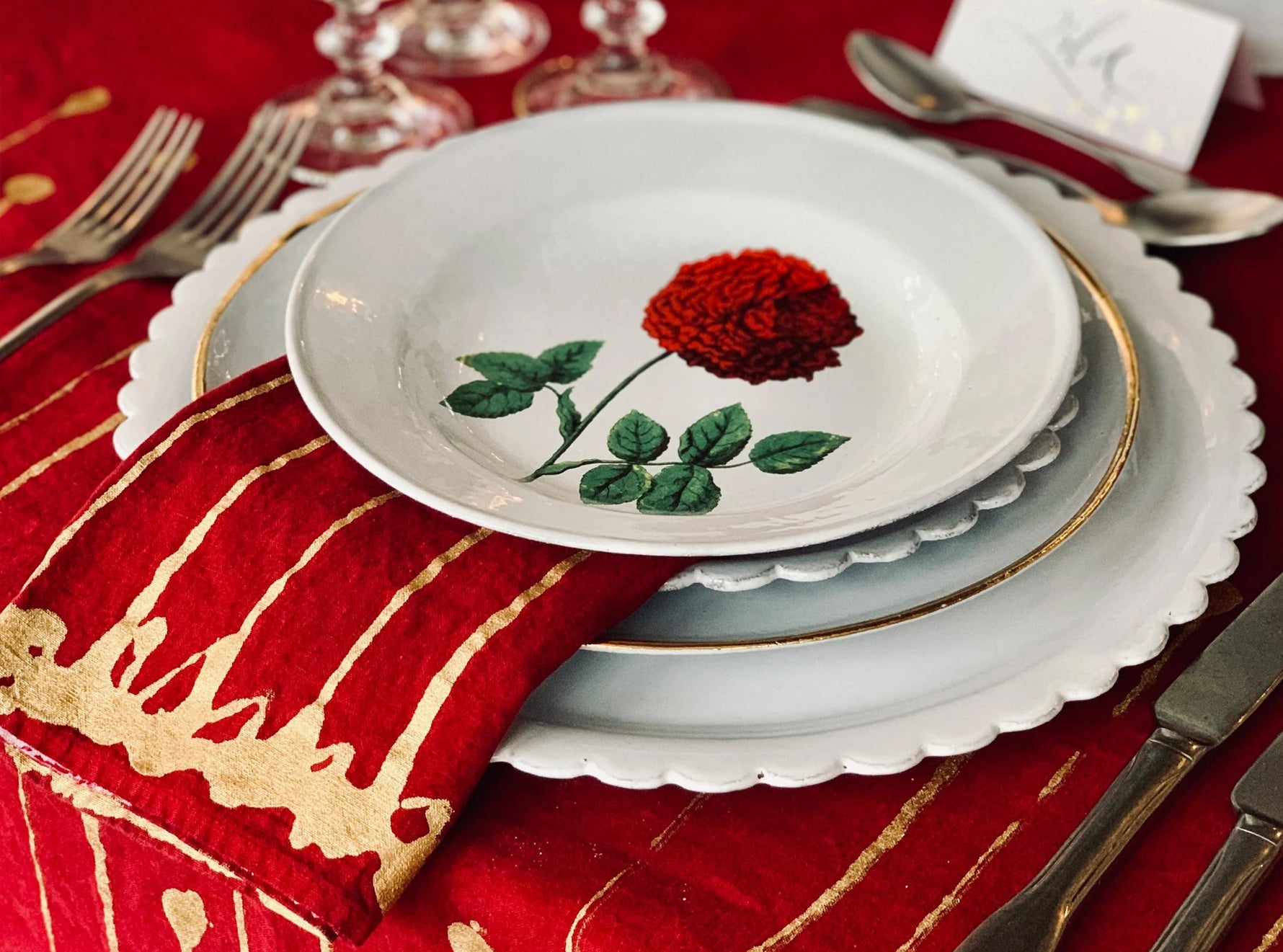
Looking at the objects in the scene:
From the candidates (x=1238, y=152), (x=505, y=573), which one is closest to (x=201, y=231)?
(x=505, y=573)

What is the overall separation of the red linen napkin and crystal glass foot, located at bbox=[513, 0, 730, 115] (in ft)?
1.31

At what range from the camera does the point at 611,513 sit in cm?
41

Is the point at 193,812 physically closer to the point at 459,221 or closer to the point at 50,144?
the point at 459,221

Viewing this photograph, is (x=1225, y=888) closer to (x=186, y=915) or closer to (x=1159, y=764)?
(x=1159, y=764)

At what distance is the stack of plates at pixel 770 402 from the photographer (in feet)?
1.27

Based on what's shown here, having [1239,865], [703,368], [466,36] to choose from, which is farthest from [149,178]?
[1239,865]

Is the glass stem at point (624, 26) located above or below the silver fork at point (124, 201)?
above

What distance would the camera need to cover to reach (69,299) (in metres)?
0.57

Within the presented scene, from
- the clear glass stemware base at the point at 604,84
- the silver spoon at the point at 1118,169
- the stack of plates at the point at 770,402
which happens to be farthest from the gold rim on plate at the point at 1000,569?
the clear glass stemware base at the point at 604,84

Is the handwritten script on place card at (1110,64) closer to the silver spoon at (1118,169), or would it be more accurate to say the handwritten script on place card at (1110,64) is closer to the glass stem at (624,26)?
the silver spoon at (1118,169)

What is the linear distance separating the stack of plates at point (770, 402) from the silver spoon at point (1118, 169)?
7 centimetres

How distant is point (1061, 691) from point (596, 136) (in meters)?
0.34

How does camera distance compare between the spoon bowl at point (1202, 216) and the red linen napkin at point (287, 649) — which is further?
the spoon bowl at point (1202, 216)

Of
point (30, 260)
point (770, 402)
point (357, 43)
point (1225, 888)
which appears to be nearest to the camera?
point (1225, 888)
